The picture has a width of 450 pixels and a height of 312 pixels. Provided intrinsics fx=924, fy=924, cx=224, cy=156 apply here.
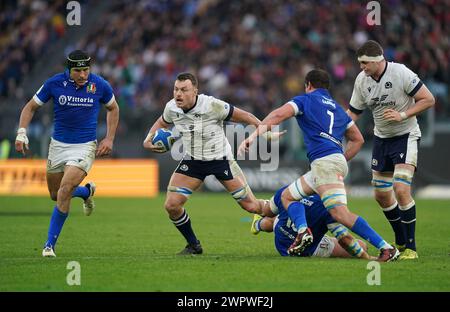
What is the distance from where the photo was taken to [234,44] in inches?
1174

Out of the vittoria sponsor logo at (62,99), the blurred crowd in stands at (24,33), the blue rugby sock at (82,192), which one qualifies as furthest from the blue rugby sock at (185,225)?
the blurred crowd in stands at (24,33)

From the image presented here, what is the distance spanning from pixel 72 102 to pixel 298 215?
3.45m

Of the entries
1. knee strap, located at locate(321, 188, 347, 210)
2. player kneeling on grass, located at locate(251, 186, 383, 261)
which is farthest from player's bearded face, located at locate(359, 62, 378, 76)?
knee strap, located at locate(321, 188, 347, 210)

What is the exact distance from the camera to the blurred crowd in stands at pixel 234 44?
27.5 meters

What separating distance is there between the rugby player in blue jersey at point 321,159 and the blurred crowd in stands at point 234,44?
14.4 meters

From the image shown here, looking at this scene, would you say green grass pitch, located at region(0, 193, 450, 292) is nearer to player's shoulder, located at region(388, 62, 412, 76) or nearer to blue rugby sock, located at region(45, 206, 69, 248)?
blue rugby sock, located at region(45, 206, 69, 248)

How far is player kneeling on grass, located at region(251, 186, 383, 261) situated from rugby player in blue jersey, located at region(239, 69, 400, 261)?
0.26m

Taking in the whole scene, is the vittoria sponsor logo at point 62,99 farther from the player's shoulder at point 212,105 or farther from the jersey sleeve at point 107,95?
the player's shoulder at point 212,105

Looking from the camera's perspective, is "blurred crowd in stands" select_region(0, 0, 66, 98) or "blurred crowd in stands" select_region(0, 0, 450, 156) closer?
"blurred crowd in stands" select_region(0, 0, 450, 156)

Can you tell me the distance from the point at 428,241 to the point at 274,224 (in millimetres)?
3222

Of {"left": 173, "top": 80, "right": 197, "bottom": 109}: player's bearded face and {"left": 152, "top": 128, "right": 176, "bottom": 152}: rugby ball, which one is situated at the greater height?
{"left": 173, "top": 80, "right": 197, "bottom": 109}: player's bearded face

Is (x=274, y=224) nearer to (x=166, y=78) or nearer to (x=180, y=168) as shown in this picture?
(x=180, y=168)

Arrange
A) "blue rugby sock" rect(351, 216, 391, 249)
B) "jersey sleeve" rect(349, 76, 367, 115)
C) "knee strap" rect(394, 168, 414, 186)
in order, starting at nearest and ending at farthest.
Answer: "blue rugby sock" rect(351, 216, 391, 249), "knee strap" rect(394, 168, 414, 186), "jersey sleeve" rect(349, 76, 367, 115)

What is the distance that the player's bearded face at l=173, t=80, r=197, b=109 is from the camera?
38.3ft
